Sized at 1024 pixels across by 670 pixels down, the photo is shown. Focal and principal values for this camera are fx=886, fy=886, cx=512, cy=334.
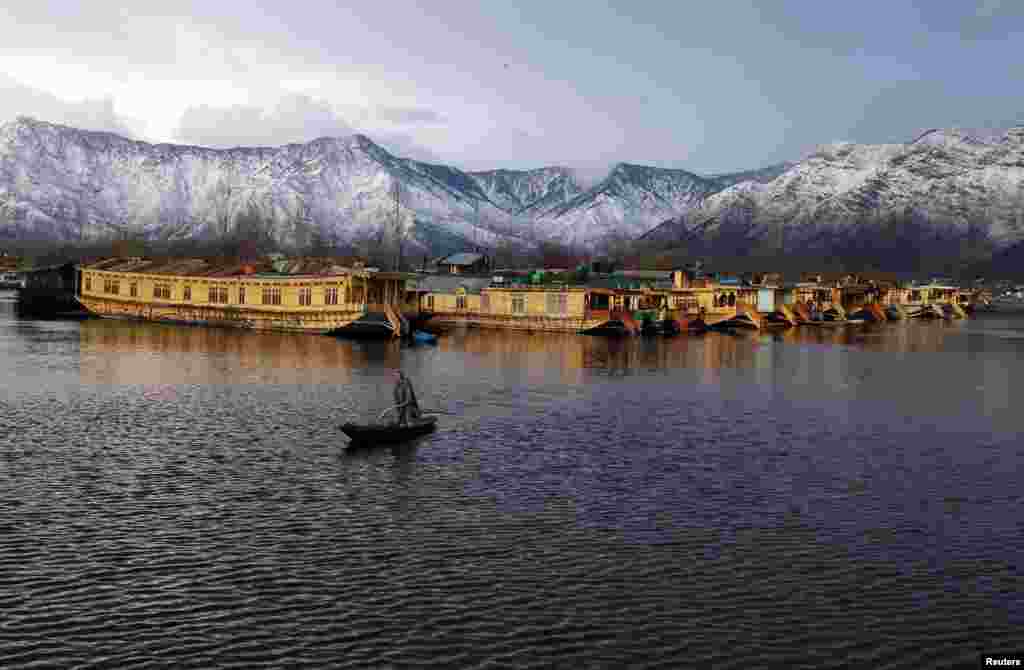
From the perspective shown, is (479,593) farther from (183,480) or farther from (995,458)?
(995,458)

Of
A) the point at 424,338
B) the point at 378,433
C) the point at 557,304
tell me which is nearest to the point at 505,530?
the point at 378,433

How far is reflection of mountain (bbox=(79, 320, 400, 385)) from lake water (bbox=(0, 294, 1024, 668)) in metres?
3.73

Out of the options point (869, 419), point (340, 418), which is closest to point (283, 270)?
point (340, 418)

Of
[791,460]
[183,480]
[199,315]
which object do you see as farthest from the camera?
[199,315]

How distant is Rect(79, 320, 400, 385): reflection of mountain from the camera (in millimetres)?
56000

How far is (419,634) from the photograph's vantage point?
17594 millimetres

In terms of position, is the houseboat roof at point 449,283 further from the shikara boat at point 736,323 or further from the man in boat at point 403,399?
the man in boat at point 403,399

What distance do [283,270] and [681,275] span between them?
5912 cm

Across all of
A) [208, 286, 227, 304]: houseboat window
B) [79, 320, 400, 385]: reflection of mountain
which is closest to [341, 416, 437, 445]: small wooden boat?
[79, 320, 400, 385]: reflection of mountain

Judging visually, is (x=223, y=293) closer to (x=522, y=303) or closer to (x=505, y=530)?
(x=522, y=303)

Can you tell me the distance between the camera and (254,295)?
340 ft

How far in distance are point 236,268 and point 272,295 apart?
11924 mm

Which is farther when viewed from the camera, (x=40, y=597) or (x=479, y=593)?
(x=479, y=593)

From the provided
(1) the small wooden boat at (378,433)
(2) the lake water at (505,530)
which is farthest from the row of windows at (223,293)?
(1) the small wooden boat at (378,433)
